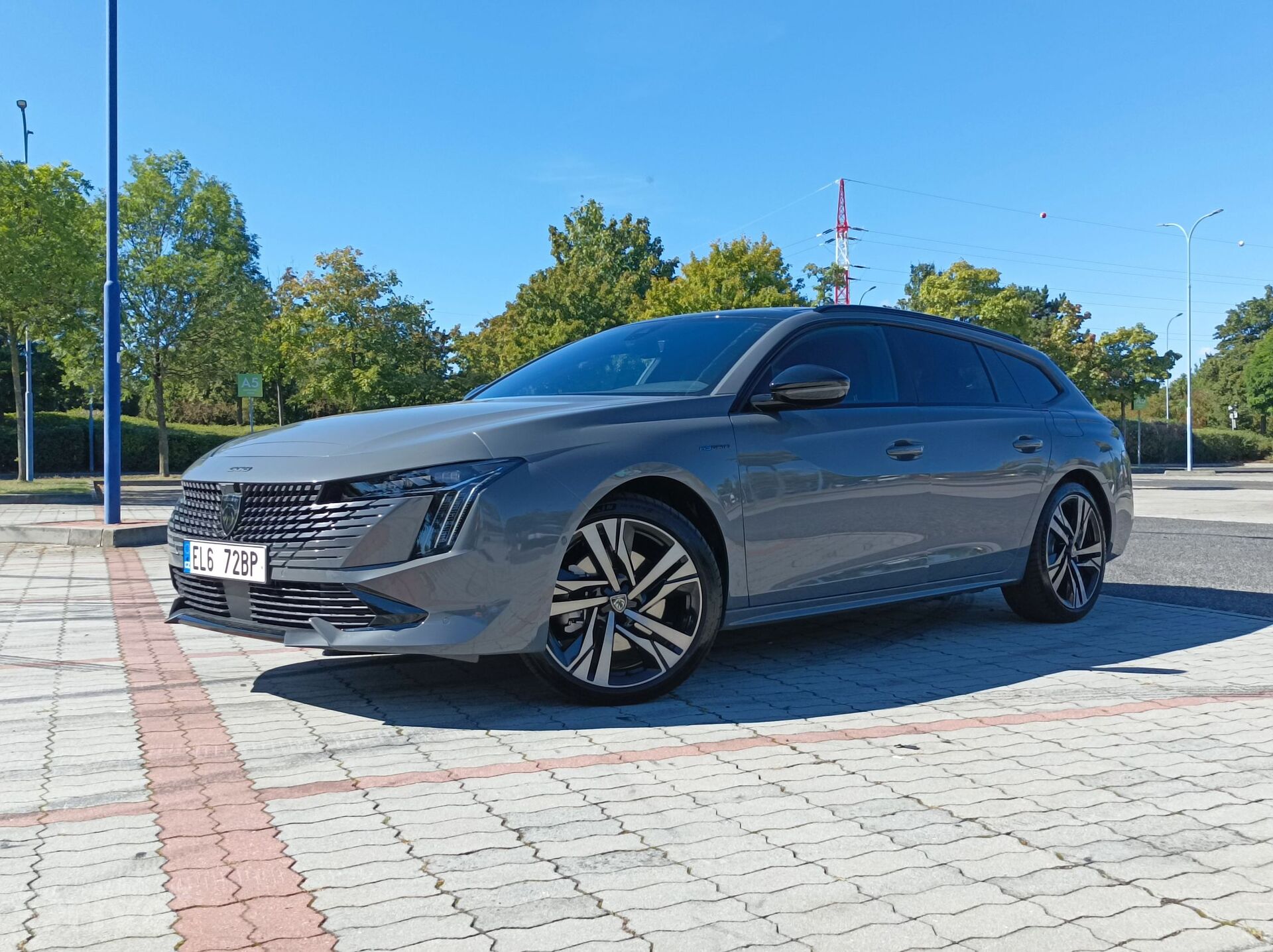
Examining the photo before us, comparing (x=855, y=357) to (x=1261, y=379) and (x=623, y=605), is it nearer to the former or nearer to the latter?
(x=623, y=605)

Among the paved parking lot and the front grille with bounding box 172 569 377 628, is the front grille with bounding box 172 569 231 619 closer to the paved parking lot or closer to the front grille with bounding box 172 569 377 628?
the front grille with bounding box 172 569 377 628

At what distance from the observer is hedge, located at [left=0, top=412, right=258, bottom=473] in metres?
35.4

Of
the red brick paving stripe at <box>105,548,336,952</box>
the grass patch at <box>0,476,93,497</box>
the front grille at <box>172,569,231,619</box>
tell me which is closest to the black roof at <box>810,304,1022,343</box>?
the front grille at <box>172,569,231,619</box>

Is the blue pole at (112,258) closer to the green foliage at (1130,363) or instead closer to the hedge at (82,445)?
the hedge at (82,445)

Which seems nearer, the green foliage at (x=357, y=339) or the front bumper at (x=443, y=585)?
the front bumper at (x=443, y=585)

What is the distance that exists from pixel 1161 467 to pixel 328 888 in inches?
2017

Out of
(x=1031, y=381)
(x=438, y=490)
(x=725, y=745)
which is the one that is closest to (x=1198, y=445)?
(x=1031, y=381)

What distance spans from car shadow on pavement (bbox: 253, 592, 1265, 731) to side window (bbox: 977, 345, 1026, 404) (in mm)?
1246

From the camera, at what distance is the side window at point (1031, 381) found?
627cm

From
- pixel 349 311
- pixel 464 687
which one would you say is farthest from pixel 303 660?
pixel 349 311

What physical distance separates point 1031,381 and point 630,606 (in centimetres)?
327

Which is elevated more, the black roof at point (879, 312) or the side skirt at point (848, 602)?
the black roof at point (879, 312)

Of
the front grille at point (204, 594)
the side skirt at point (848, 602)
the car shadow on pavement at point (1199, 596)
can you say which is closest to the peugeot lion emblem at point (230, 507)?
the front grille at point (204, 594)

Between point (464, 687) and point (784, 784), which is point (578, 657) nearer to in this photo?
point (464, 687)
